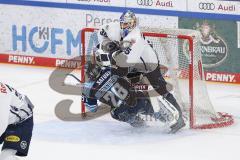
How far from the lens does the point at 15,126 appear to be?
19.9 feet

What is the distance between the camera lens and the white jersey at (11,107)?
567 centimetres

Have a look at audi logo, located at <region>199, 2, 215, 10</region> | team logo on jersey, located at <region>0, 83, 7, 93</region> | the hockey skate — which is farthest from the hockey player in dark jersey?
team logo on jersey, located at <region>0, 83, 7, 93</region>

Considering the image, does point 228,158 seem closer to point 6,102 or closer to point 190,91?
point 190,91

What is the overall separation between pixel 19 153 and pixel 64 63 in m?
5.64

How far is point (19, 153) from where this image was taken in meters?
6.10

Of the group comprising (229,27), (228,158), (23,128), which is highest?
(229,27)

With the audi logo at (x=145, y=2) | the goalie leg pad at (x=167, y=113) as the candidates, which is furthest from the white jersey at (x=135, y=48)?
the audi logo at (x=145, y=2)

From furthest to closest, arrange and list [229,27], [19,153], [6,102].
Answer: [229,27]
[19,153]
[6,102]

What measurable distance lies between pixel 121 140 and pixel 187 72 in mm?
1081

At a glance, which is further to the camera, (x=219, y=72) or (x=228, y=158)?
(x=219, y=72)

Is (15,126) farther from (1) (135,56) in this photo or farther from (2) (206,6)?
(2) (206,6)

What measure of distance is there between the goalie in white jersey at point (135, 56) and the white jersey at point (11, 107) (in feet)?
8.37

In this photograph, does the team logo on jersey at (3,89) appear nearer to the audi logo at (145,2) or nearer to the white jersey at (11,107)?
the white jersey at (11,107)

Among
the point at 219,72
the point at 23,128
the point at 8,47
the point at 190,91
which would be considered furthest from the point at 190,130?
the point at 8,47
